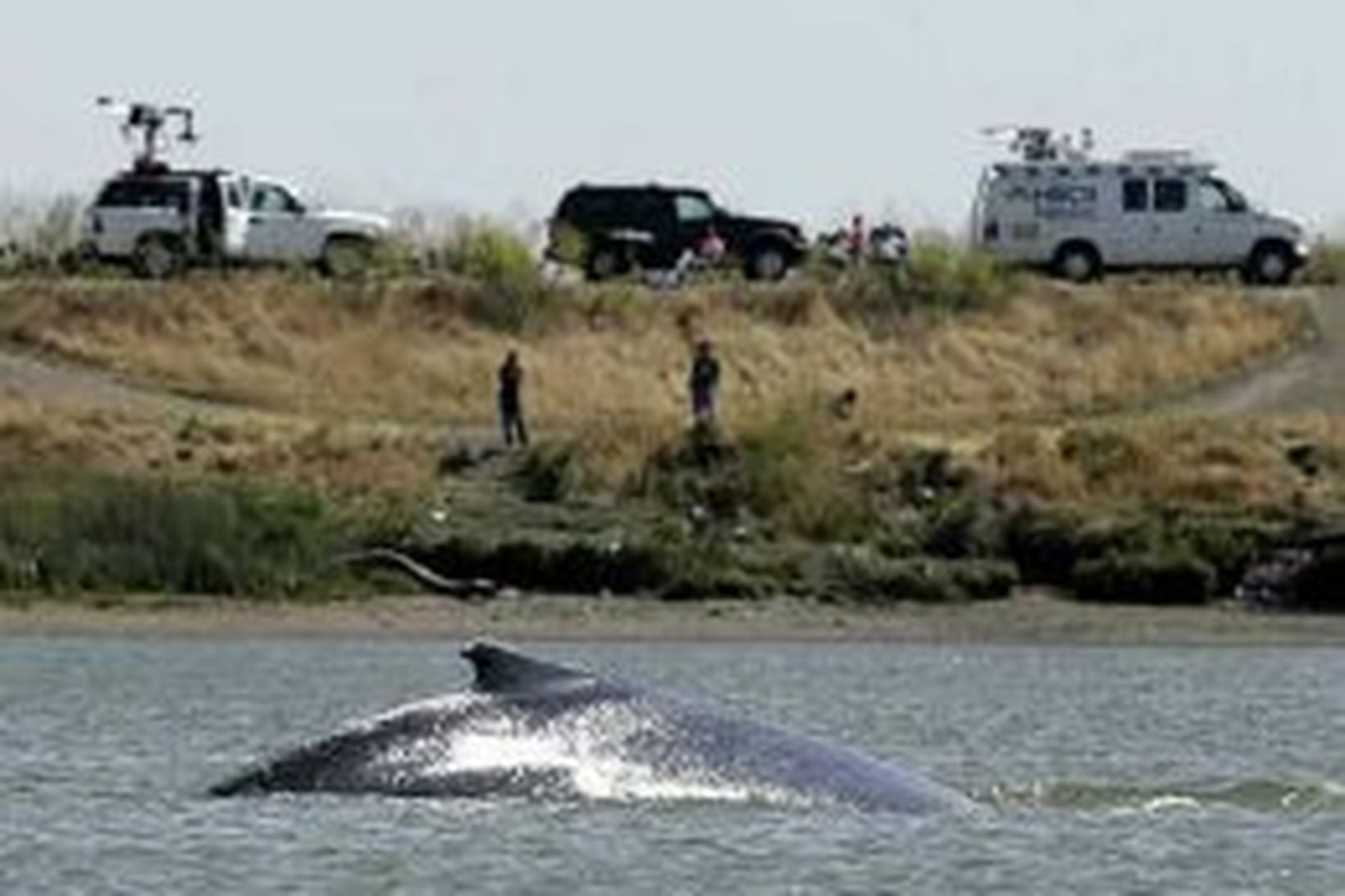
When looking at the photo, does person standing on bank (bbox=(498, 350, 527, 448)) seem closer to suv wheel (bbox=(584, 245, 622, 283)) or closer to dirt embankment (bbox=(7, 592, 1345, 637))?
dirt embankment (bbox=(7, 592, 1345, 637))

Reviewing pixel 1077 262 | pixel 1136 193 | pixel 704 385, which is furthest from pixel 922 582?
pixel 1077 262

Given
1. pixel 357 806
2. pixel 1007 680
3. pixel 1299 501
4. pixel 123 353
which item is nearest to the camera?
pixel 357 806

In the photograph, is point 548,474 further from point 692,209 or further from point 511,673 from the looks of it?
point 511,673

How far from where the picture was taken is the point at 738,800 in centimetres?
3278

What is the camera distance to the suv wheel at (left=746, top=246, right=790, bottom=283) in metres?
92.7

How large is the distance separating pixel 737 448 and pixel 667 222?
21.8 metres

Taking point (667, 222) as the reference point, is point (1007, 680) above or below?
below

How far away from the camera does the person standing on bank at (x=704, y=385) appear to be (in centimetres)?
7562

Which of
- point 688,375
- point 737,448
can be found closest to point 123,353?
point 688,375

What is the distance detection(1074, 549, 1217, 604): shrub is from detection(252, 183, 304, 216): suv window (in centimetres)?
2704

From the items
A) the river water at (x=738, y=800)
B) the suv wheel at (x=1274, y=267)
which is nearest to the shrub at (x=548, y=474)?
the river water at (x=738, y=800)

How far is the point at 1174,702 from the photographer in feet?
174

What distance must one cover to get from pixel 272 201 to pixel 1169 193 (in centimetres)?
1533

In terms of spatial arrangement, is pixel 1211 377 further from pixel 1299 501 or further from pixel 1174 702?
pixel 1174 702
